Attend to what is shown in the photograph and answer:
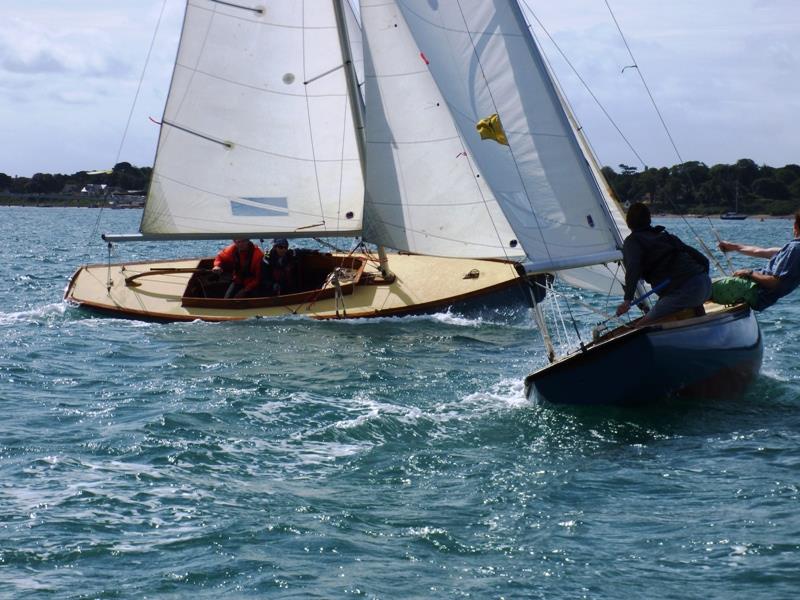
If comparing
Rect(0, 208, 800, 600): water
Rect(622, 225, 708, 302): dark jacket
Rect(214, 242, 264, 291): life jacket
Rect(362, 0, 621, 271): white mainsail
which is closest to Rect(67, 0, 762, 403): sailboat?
Rect(362, 0, 621, 271): white mainsail

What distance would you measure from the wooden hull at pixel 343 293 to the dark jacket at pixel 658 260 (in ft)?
19.4

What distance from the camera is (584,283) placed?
14383 millimetres

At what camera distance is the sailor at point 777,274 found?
11641 mm

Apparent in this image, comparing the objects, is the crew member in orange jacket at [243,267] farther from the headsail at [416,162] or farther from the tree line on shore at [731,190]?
the tree line on shore at [731,190]

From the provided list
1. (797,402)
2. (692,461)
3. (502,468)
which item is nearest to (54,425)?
(502,468)

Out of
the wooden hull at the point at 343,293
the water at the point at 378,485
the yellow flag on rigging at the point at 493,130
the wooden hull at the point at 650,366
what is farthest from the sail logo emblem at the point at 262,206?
the wooden hull at the point at 650,366

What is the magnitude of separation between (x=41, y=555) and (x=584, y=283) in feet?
26.7

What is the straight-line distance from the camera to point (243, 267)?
19.4m

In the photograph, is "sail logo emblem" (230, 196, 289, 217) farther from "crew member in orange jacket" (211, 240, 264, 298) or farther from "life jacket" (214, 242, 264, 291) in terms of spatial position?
"life jacket" (214, 242, 264, 291)

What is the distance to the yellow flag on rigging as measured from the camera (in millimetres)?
12742

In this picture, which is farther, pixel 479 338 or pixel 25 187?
pixel 25 187

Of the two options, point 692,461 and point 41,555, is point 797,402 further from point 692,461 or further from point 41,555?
point 41,555

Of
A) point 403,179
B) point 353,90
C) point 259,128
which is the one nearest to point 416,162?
point 403,179

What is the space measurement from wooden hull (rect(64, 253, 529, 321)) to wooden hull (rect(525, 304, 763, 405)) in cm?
586
